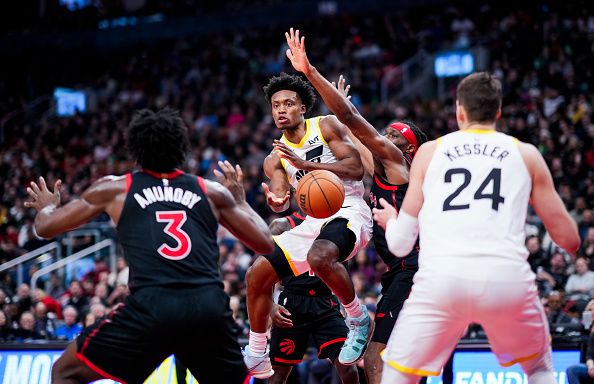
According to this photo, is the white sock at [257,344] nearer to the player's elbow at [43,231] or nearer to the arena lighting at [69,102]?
the player's elbow at [43,231]

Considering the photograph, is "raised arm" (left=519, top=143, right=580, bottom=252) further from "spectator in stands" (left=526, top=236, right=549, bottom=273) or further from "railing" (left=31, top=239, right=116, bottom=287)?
"railing" (left=31, top=239, right=116, bottom=287)

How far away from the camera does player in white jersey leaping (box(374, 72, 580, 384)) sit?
463 centimetres

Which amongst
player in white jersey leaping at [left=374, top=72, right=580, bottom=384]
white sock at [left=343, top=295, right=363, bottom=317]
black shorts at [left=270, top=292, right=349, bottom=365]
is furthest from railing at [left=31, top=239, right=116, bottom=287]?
player in white jersey leaping at [left=374, top=72, right=580, bottom=384]

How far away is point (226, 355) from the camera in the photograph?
200 inches

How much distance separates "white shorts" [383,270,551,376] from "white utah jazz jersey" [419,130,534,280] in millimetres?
92

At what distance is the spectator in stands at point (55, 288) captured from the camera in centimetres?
1642

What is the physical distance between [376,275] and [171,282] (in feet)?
34.0

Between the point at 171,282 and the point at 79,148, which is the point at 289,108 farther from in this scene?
the point at 79,148

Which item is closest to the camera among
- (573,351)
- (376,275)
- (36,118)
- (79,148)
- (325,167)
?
(325,167)

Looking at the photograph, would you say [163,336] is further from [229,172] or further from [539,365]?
[539,365]

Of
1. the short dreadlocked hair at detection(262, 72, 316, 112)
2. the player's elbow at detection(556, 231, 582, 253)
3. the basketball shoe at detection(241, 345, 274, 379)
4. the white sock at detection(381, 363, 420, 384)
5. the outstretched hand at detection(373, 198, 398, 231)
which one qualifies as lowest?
the basketball shoe at detection(241, 345, 274, 379)

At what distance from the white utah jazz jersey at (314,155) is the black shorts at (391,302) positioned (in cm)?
89

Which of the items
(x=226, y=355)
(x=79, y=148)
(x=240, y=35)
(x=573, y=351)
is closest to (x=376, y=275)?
(x=573, y=351)

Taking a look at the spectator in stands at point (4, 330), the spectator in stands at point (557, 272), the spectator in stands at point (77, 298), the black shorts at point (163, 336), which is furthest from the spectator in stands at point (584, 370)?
the spectator in stands at point (77, 298)
